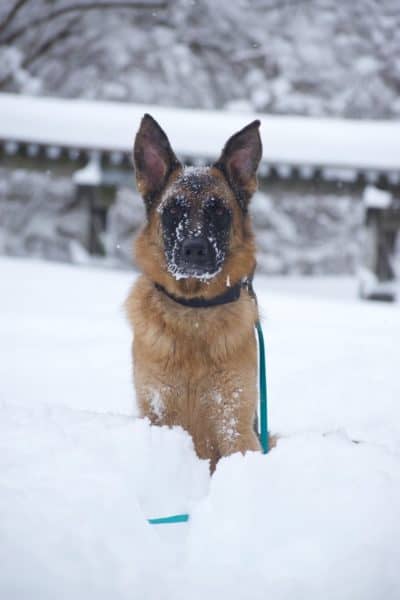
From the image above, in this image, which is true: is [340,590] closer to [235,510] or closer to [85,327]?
[235,510]

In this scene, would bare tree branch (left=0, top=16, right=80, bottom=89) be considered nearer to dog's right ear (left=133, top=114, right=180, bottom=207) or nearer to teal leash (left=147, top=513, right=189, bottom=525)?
dog's right ear (left=133, top=114, right=180, bottom=207)

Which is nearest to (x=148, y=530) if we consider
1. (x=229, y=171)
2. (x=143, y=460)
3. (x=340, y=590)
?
(x=143, y=460)

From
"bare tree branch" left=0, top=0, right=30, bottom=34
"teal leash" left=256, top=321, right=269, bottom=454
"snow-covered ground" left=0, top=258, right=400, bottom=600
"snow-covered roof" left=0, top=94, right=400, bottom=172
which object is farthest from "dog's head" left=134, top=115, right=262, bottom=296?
"bare tree branch" left=0, top=0, right=30, bottom=34

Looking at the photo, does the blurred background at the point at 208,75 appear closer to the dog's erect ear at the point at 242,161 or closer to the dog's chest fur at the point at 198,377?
the dog's erect ear at the point at 242,161

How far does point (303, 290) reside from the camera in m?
13.9

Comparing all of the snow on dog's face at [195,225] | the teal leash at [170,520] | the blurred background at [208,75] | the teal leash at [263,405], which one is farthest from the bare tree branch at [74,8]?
the teal leash at [170,520]

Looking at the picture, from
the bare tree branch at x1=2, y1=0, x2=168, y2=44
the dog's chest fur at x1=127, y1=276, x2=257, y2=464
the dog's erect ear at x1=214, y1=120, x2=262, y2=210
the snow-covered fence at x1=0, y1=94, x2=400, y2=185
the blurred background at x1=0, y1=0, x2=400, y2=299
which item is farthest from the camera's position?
the blurred background at x1=0, y1=0, x2=400, y2=299

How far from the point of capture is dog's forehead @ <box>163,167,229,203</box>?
298 centimetres

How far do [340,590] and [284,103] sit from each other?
15662 mm

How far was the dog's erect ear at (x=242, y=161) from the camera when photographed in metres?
3.09

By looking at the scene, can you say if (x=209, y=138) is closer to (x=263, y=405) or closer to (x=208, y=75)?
(x=263, y=405)

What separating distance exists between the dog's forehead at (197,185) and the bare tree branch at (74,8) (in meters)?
11.9

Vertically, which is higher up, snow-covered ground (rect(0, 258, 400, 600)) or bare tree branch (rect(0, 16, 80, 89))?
bare tree branch (rect(0, 16, 80, 89))

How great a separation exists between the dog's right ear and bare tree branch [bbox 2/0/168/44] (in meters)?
11.8
